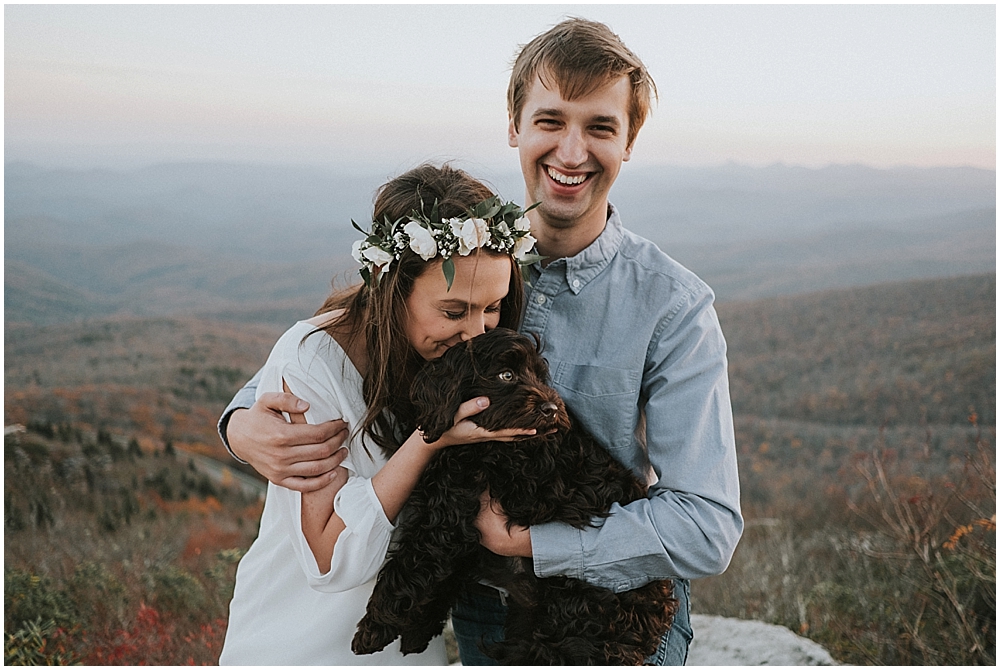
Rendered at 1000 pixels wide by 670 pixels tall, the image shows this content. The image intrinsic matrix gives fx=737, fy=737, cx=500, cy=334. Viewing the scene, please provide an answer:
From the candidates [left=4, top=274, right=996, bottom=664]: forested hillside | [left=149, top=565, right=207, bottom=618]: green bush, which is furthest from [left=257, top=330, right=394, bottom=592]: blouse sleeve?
[left=149, top=565, right=207, bottom=618]: green bush

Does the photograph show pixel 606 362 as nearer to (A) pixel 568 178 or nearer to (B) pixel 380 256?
(A) pixel 568 178

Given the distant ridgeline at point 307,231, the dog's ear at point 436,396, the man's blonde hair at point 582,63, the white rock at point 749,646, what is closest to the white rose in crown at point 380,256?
the dog's ear at point 436,396

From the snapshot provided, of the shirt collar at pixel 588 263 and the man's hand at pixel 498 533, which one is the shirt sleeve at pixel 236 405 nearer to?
the man's hand at pixel 498 533

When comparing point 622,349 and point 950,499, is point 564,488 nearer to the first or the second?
point 622,349

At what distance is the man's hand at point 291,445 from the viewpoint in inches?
93.9

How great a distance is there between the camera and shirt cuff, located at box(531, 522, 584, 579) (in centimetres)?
240

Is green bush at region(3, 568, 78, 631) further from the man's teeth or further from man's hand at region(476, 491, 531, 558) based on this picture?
the man's teeth

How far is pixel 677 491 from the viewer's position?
2.52 meters

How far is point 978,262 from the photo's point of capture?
520 inches

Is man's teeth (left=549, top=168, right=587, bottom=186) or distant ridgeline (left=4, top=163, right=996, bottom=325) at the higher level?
man's teeth (left=549, top=168, right=587, bottom=186)

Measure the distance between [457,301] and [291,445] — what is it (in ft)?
2.36

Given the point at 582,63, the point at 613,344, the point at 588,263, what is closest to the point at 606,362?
the point at 613,344

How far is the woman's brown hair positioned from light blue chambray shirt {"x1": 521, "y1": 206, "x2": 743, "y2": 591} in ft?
0.83

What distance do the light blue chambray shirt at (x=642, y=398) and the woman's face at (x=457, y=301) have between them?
0.42m
